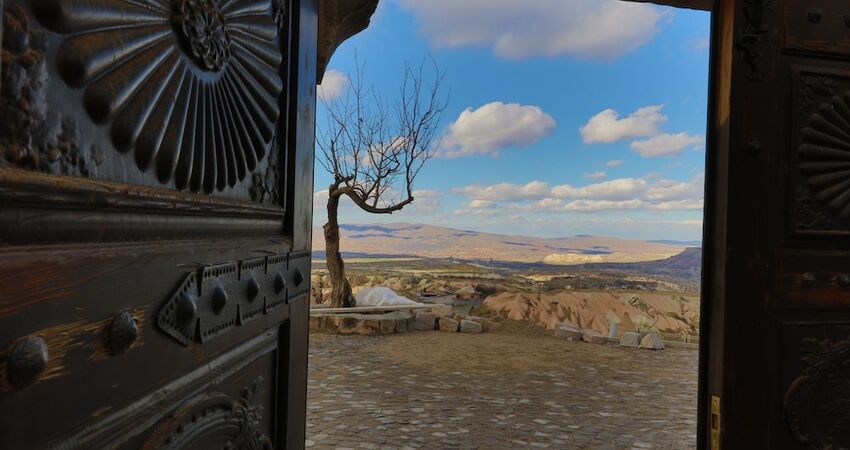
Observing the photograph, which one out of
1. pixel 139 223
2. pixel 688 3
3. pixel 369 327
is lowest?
pixel 369 327

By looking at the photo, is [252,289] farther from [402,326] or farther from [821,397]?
[402,326]

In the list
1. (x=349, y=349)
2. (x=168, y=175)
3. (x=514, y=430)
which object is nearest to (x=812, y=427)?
(x=168, y=175)

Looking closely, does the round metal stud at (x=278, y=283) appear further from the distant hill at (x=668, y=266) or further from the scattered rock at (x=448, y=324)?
the distant hill at (x=668, y=266)

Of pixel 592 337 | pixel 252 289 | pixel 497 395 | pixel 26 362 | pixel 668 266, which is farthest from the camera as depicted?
pixel 668 266

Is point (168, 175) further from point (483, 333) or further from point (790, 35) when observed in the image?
point (483, 333)

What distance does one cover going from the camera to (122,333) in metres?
0.60

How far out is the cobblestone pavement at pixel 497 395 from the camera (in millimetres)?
3873

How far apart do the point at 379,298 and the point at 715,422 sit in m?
8.73

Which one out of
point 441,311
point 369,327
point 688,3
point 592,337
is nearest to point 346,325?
point 369,327

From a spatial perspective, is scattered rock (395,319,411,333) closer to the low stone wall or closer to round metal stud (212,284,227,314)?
the low stone wall

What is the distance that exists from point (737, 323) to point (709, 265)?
0.64ft

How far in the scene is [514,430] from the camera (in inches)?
159

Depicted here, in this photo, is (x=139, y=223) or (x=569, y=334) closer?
(x=139, y=223)

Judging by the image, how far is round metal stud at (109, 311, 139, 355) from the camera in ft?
1.94
